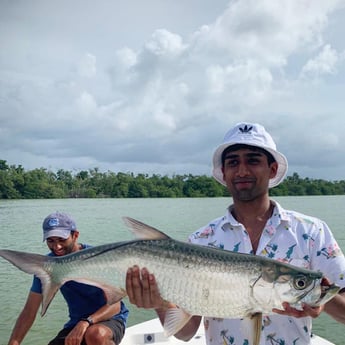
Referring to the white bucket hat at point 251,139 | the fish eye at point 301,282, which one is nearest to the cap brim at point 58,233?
the white bucket hat at point 251,139

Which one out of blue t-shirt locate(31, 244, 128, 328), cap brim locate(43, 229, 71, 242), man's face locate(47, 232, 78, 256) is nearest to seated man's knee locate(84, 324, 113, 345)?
blue t-shirt locate(31, 244, 128, 328)

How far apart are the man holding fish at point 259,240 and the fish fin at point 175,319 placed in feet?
0.14

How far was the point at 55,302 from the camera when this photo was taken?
12.5 m

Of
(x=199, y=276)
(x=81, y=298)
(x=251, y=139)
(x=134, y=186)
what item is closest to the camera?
(x=199, y=276)

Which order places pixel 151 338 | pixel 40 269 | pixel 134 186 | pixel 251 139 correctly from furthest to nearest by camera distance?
1. pixel 134 186
2. pixel 151 338
3. pixel 40 269
4. pixel 251 139

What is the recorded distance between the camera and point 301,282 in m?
2.57

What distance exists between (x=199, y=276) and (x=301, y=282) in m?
0.59

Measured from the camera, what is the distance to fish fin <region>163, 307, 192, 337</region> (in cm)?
286

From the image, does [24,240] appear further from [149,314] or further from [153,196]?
[153,196]

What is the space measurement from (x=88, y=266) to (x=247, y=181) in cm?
118

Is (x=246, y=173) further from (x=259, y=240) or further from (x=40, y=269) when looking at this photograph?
(x=40, y=269)

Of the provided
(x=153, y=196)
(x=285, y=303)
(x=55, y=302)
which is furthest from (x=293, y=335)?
(x=153, y=196)

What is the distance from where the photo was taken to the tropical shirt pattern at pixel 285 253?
284 centimetres

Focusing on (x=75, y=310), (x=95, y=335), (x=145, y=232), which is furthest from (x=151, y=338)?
(x=145, y=232)
